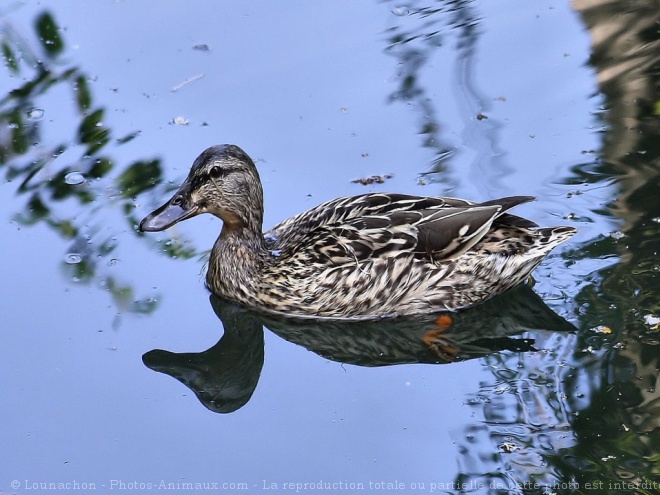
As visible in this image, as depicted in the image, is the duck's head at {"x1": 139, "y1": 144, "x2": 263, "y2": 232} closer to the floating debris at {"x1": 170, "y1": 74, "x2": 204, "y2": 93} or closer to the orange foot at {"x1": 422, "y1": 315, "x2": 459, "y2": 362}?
the orange foot at {"x1": 422, "y1": 315, "x2": 459, "y2": 362}

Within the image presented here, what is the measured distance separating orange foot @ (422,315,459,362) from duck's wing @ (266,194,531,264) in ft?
1.51

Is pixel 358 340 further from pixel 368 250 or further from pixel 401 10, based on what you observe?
pixel 401 10

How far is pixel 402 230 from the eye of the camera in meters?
8.21

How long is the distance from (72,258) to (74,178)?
107 cm

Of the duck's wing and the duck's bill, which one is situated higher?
the duck's bill

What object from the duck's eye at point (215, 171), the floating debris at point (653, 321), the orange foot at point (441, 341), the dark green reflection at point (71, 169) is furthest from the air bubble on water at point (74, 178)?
the floating debris at point (653, 321)

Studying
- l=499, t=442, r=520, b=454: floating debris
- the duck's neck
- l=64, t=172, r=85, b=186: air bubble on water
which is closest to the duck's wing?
the duck's neck

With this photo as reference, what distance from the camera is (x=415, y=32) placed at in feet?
38.3

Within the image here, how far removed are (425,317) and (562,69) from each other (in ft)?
12.0

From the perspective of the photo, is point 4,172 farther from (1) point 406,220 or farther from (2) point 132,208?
(1) point 406,220

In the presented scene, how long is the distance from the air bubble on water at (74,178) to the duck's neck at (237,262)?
1.66 meters

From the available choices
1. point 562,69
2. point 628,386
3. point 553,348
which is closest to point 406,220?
point 553,348

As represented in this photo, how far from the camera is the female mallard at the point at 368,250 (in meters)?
8.23

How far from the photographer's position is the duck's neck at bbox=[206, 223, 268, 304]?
854cm
